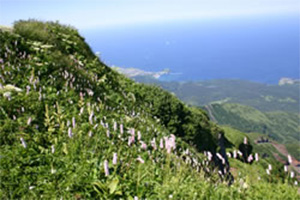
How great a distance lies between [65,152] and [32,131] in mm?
1332

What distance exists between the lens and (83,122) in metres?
6.46

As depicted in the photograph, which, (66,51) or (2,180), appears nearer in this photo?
(2,180)

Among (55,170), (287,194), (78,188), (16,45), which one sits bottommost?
(287,194)

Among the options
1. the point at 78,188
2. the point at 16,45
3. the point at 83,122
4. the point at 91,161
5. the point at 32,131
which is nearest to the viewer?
the point at 78,188

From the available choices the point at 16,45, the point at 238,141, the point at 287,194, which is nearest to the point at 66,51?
the point at 16,45

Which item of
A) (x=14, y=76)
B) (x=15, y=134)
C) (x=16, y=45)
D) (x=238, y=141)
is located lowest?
(x=238, y=141)

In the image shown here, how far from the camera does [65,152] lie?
4938 millimetres

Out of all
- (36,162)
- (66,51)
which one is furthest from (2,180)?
(66,51)

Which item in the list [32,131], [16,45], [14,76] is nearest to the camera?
[32,131]

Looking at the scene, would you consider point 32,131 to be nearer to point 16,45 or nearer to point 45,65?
point 45,65

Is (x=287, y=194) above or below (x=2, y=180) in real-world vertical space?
below

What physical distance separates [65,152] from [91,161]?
704 mm

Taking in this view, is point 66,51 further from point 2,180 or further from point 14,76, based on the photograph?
point 2,180

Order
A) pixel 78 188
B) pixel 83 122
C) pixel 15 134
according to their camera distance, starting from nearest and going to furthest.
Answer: pixel 78 188 → pixel 15 134 → pixel 83 122
